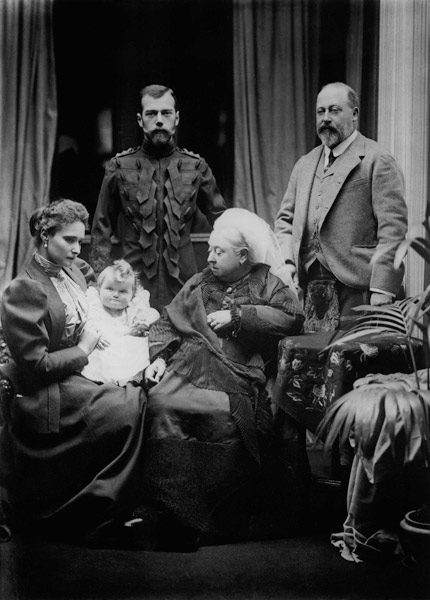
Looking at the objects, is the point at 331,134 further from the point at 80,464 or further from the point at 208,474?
the point at 80,464

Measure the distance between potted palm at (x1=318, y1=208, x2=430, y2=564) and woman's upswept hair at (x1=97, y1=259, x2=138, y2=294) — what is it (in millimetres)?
1047

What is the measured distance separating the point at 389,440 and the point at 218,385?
0.89 meters

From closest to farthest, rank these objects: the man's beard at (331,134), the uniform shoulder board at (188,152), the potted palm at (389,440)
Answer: the potted palm at (389,440) → the man's beard at (331,134) → the uniform shoulder board at (188,152)

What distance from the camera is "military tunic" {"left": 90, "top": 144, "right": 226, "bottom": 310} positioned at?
408 cm

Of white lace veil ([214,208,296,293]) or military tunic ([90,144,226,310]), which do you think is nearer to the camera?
white lace veil ([214,208,296,293])

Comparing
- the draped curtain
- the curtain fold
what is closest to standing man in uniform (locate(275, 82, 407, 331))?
the curtain fold

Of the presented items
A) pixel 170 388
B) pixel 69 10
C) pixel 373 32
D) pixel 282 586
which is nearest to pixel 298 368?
pixel 170 388

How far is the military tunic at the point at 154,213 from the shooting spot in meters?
4.08

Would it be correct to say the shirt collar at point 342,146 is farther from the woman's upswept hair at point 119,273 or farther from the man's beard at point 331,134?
the woman's upswept hair at point 119,273

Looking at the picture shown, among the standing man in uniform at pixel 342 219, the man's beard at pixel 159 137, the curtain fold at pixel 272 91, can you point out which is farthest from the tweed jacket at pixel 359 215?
the man's beard at pixel 159 137

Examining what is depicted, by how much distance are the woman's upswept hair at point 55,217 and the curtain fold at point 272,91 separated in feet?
2.67

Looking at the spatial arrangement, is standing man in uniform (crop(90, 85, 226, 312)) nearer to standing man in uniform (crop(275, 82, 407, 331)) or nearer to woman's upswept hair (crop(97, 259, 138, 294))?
woman's upswept hair (crop(97, 259, 138, 294))

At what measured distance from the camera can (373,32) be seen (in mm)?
4086

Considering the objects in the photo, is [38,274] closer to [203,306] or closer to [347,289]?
[203,306]
